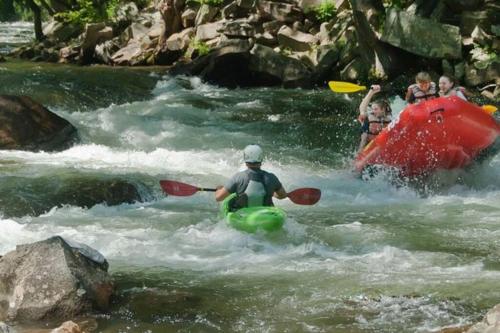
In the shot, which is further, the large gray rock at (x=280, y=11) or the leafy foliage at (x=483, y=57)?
the large gray rock at (x=280, y=11)

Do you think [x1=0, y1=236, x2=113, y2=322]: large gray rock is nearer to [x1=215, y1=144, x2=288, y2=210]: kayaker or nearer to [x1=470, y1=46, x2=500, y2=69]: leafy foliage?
[x1=215, y1=144, x2=288, y2=210]: kayaker

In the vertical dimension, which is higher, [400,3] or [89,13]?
[400,3]

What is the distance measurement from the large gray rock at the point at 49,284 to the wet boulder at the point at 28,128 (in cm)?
569

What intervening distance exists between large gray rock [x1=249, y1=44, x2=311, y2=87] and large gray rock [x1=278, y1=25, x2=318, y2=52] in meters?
1.11

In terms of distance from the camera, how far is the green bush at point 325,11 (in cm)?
1825

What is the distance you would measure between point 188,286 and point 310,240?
155 centimetres

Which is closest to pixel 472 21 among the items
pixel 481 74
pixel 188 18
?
pixel 481 74

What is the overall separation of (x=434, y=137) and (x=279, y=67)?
7.74 m

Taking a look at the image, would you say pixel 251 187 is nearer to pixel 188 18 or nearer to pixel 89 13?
pixel 188 18

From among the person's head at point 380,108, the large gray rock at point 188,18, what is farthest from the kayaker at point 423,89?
the large gray rock at point 188,18

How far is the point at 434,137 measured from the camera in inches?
344

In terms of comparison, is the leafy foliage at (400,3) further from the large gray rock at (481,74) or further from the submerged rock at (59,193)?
the submerged rock at (59,193)

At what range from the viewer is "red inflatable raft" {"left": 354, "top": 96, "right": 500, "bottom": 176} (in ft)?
28.1

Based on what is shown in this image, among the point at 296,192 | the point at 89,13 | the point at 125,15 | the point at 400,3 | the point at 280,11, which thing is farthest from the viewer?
the point at 89,13
